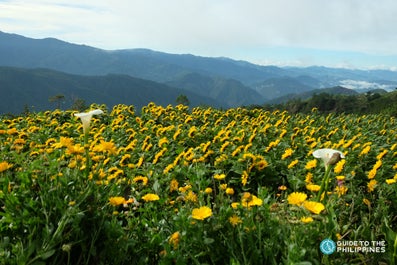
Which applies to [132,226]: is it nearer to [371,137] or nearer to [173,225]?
[173,225]

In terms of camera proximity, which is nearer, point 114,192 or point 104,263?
point 104,263

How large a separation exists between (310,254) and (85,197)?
56.4 inches

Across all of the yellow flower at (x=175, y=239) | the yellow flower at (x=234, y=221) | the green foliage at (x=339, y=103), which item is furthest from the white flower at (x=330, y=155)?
the green foliage at (x=339, y=103)

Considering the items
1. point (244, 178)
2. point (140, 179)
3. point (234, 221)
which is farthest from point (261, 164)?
point (234, 221)

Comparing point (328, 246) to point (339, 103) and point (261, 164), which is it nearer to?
point (261, 164)

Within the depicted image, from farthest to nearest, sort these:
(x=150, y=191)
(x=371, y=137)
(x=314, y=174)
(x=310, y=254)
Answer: (x=371, y=137) < (x=314, y=174) < (x=150, y=191) < (x=310, y=254)

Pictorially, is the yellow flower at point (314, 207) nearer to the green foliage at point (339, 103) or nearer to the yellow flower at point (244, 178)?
the yellow flower at point (244, 178)

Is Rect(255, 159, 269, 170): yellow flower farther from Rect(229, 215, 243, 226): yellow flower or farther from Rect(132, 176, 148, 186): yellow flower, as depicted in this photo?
Rect(229, 215, 243, 226): yellow flower

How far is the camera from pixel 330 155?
246 centimetres

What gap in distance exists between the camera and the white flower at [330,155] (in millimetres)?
2264

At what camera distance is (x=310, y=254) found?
85.0 inches

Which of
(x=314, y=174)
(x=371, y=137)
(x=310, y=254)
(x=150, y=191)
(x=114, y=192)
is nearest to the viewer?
(x=310, y=254)

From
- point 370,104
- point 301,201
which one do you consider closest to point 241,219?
point 301,201

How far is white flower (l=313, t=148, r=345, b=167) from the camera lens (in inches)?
89.1
